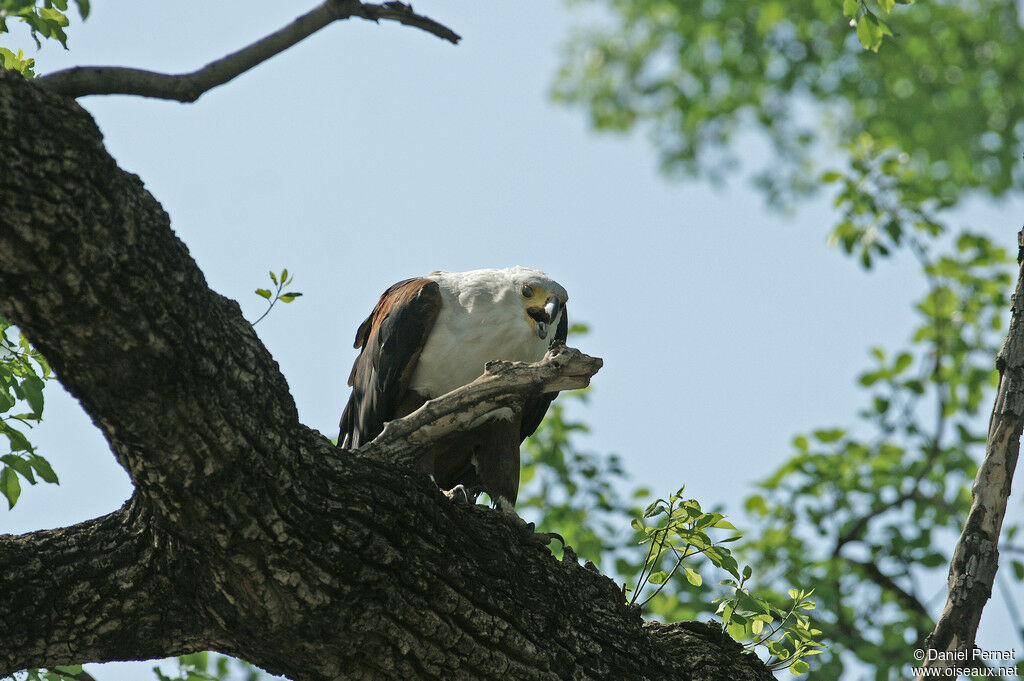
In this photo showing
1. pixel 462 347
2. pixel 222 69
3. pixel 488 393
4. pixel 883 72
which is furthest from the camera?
pixel 883 72

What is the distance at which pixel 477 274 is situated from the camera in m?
4.29

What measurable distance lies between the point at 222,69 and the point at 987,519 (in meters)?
2.67

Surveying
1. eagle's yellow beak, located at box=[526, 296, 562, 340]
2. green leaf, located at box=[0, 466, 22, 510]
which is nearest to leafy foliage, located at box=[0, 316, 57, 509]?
green leaf, located at box=[0, 466, 22, 510]

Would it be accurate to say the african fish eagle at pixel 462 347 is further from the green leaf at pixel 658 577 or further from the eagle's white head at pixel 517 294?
the green leaf at pixel 658 577

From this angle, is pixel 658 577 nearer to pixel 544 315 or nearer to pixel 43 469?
pixel 544 315

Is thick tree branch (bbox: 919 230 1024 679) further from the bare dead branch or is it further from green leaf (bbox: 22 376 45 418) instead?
green leaf (bbox: 22 376 45 418)

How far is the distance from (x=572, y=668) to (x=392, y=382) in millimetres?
1654

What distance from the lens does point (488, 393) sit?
2980mm

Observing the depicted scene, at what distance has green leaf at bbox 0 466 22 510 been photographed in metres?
3.04

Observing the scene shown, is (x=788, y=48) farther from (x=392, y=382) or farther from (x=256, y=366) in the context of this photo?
(x=256, y=366)

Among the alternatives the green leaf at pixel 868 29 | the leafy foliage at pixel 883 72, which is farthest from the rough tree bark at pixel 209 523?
the leafy foliage at pixel 883 72

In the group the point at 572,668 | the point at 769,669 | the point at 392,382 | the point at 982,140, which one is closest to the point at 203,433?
the point at 572,668

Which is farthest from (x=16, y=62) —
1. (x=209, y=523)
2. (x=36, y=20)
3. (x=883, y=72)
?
(x=883, y=72)

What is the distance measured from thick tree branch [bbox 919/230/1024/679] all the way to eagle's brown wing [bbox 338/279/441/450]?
217 centimetres
